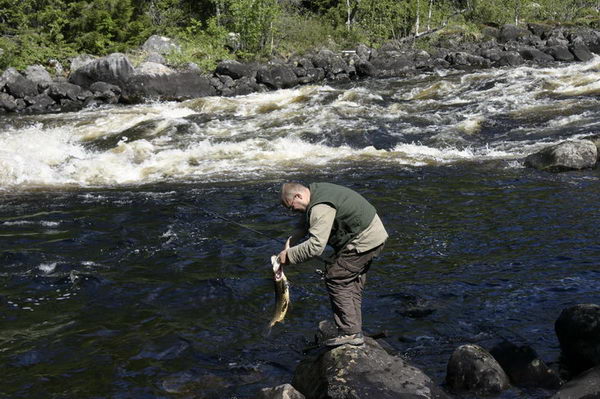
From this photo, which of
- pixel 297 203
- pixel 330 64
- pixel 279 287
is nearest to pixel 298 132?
pixel 279 287

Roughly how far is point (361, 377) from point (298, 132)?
12256 millimetres

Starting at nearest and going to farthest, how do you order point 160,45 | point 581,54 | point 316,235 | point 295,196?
point 316,235 < point 295,196 < point 581,54 < point 160,45

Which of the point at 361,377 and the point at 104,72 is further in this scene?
the point at 104,72

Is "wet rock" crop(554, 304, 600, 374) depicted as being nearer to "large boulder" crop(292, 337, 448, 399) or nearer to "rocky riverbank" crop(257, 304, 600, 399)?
"rocky riverbank" crop(257, 304, 600, 399)

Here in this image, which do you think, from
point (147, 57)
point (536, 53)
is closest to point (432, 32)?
point (536, 53)

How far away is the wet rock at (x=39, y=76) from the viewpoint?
81.3ft

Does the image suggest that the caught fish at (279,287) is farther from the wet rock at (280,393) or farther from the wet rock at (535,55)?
the wet rock at (535,55)

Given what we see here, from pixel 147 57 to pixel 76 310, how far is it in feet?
82.3

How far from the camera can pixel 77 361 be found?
5.73 meters

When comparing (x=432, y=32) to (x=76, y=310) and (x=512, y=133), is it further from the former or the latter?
(x=76, y=310)

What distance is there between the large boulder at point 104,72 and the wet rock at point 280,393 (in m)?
22.4

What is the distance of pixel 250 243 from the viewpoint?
905 cm

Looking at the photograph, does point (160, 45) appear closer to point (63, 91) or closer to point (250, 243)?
point (63, 91)

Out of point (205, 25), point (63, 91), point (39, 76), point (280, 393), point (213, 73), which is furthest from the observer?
point (205, 25)
